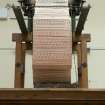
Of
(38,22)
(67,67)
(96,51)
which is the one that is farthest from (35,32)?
(96,51)

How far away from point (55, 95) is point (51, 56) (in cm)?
51

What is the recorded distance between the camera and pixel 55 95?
1.33 m

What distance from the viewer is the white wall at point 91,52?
2.82m

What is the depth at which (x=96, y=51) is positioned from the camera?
9.44 ft

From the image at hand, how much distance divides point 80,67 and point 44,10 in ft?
1.91

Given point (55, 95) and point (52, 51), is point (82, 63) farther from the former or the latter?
point (55, 95)

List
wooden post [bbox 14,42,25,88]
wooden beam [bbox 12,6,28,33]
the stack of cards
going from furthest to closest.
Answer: wooden post [bbox 14,42,25,88] < wooden beam [bbox 12,6,28,33] < the stack of cards

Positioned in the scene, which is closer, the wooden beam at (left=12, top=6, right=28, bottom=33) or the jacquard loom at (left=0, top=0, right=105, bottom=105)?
the jacquard loom at (left=0, top=0, right=105, bottom=105)

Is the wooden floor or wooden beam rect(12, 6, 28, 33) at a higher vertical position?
wooden beam rect(12, 6, 28, 33)

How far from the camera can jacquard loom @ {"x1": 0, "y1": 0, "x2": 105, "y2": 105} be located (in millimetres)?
1327

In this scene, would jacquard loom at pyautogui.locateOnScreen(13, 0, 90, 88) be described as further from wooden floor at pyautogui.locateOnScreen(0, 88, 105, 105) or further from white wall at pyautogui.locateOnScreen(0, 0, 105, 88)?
white wall at pyautogui.locateOnScreen(0, 0, 105, 88)

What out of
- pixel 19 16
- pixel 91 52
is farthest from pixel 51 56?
pixel 91 52

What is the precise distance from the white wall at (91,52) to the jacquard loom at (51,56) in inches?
22.1

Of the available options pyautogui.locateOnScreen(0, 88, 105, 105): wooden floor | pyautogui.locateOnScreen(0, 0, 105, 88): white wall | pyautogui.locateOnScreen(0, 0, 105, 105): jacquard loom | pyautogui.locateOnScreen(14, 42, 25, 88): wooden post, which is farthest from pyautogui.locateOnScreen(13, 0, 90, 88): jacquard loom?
pyautogui.locateOnScreen(0, 0, 105, 88): white wall
